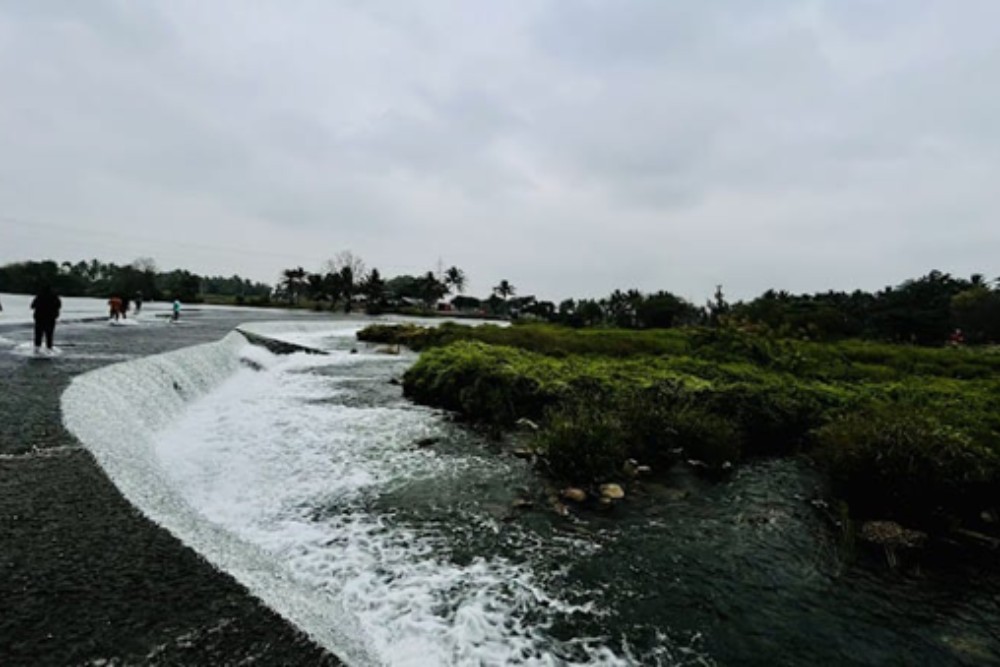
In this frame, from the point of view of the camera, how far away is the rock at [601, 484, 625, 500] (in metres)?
8.90

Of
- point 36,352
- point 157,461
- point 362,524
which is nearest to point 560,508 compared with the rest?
point 362,524

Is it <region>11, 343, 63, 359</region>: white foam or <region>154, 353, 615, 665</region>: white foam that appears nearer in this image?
<region>154, 353, 615, 665</region>: white foam

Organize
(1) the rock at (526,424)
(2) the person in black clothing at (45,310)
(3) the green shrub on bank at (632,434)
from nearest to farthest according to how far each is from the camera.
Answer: (3) the green shrub on bank at (632,434) → (1) the rock at (526,424) → (2) the person in black clothing at (45,310)

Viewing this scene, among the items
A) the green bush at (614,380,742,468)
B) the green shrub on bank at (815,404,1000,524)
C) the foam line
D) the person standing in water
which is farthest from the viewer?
the person standing in water

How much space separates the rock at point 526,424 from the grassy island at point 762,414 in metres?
0.20

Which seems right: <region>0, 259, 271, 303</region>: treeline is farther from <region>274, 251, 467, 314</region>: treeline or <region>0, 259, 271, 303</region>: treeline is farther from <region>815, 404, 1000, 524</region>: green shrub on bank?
<region>815, 404, 1000, 524</region>: green shrub on bank

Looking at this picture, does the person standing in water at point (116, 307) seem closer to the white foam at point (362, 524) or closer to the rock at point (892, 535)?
the white foam at point (362, 524)

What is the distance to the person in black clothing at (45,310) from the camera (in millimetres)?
15852

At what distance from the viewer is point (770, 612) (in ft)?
19.2

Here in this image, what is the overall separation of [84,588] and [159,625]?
106 centimetres

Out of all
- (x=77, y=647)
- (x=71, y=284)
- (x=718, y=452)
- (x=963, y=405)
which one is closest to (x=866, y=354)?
(x=963, y=405)

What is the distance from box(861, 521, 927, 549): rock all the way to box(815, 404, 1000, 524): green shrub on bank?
505mm

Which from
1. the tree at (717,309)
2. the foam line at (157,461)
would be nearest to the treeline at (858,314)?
the tree at (717,309)

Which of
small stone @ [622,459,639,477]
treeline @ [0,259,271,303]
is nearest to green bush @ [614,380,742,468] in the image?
small stone @ [622,459,639,477]
